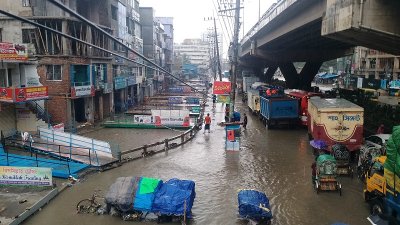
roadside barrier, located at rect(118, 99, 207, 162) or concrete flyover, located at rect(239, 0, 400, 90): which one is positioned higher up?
concrete flyover, located at rect(239, 0, 400, 90)

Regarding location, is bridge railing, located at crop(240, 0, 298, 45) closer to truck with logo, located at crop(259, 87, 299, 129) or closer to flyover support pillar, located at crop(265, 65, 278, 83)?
truck with logo, located at crop(259, 87, 299, 129)

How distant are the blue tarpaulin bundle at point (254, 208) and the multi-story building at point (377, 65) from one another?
222 feet

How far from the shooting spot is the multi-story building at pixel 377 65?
70938mm

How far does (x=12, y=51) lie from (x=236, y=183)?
1795 centimetres

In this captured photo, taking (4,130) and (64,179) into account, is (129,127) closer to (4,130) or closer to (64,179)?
(4,130)

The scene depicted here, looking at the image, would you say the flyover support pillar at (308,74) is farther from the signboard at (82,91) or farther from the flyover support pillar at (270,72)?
the signboard at (82,91)

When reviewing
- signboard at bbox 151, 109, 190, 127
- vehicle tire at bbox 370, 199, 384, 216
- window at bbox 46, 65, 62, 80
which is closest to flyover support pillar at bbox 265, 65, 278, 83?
signboard at bbox 151, 109, 190, 127

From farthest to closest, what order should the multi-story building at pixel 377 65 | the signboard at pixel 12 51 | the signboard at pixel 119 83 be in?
the multi-story building at pixel 377 65
the signboard at pixel 119 83
the signboard at pixel 12 51

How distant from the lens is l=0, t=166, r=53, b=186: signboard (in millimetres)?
15289

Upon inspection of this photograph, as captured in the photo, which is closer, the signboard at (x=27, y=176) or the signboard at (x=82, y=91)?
the signboard at (x=27, y=176)

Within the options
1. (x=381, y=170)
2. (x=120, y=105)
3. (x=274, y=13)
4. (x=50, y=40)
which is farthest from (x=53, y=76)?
(x=381, y=170)

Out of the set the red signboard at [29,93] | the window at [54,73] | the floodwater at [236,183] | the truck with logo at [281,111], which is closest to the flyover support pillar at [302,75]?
the truck with logo at [281,111]

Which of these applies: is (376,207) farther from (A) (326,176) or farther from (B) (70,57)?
(B) (70,57)

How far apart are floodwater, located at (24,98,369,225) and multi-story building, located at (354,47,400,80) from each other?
180 ft
